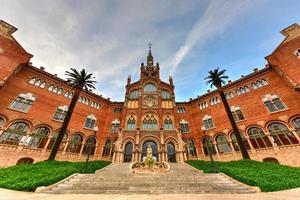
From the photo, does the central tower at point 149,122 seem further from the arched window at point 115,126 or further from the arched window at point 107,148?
the arched window at point 107,148

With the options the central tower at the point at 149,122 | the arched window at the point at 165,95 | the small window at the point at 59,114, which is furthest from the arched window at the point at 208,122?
the small window at the point at 59,114

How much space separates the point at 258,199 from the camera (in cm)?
657

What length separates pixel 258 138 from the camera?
23172mm

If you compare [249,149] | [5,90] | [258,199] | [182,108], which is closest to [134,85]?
[182,108]

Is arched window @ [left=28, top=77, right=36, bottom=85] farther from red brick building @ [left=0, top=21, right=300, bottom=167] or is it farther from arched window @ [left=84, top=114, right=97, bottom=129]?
arched window @ [left=84, top=114, right=97, bottom=129]

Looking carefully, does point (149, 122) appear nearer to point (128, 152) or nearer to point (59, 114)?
point (128, 152)

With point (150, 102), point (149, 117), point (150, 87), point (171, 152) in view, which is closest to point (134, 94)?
point (150, 87)

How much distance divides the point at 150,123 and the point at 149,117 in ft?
4.29

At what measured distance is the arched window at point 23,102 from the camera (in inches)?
856

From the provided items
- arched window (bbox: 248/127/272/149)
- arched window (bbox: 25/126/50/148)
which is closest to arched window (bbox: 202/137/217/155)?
arched window (bbox: 248/127/272/149)

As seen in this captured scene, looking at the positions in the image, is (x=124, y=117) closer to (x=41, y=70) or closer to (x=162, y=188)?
(x=41, y=70)

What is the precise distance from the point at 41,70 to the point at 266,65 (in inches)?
1641

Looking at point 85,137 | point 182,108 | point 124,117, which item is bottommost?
point 85,137

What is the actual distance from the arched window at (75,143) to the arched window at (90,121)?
2488mm
